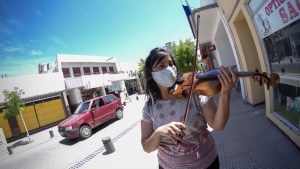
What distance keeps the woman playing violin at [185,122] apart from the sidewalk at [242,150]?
2.10 m

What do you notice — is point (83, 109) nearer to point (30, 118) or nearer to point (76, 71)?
point (30, 118)

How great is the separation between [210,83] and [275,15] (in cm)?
255

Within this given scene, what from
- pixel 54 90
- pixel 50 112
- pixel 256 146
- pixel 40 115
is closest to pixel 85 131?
pixel 256 146

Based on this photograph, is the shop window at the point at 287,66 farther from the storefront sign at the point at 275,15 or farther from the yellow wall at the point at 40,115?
the yellow wall at the point at 40,115

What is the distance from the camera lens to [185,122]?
160 cm

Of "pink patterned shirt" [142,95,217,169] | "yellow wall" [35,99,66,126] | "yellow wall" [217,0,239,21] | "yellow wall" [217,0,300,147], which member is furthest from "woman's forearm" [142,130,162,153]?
"yellow wall" [35,99,66,126]

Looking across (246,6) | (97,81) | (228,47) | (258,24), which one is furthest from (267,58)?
(97,81)

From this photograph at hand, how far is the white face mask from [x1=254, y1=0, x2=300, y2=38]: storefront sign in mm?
2004

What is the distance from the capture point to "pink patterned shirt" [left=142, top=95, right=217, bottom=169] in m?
1.60

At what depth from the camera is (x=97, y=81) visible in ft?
81.3

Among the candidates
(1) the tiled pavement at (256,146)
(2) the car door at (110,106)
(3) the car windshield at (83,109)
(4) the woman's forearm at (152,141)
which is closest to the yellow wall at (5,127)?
(3) the car windshield at (83,109)

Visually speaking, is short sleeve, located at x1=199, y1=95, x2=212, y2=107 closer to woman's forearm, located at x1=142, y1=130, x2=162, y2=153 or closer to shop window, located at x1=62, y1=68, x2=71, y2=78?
woman's forearm, located at x1=142, y1=130, x2=162, y2=153

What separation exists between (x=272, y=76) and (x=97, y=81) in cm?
2448

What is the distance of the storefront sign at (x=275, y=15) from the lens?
2.67 m
